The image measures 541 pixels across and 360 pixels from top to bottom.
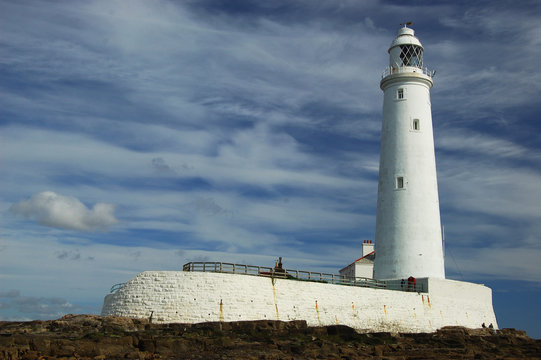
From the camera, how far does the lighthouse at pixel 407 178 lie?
35750mm

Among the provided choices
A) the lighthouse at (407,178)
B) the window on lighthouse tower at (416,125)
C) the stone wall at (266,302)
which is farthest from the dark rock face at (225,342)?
the window on lighthouse tower at (416,125)

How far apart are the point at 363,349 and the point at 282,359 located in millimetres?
5565

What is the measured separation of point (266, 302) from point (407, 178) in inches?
532

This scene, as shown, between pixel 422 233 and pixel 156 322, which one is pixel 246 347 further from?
pixel 422 233

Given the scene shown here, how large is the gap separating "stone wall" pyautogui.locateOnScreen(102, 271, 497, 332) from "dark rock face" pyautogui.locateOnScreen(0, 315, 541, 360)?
96cm

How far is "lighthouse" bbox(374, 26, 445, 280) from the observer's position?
117 feet

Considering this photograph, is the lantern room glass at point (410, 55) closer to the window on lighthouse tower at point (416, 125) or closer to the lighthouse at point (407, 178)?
the lighthouse at point (407, 178)

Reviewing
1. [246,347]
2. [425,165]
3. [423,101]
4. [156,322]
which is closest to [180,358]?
[246,347]

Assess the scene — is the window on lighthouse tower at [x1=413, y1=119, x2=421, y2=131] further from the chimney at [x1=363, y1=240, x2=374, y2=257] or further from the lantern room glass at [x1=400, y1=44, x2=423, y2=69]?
the chimney at [x1=363, y1=240, x2=374, y2=257]

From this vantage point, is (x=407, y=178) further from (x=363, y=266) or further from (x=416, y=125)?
(x=363, y=266)

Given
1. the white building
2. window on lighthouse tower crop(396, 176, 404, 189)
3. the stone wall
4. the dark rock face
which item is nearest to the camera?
the dark rock face

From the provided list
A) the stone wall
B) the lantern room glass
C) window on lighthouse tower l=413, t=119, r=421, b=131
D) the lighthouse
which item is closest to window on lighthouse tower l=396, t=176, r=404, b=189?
the lighthouse

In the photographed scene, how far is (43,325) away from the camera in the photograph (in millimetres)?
26094

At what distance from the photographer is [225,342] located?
23.3m
